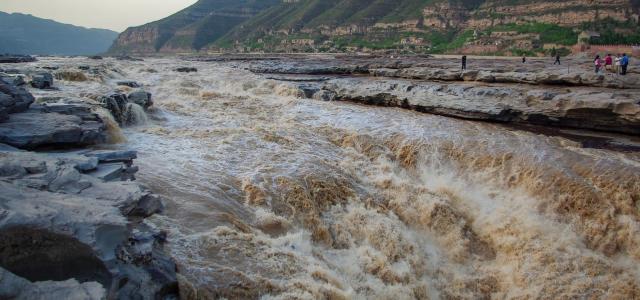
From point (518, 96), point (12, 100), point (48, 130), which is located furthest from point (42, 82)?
point (518, 96)

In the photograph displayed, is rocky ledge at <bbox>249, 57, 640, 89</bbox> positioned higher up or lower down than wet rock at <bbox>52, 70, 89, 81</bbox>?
lower down

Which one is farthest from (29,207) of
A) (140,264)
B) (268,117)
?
(268,117)

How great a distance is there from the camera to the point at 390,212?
9031mm

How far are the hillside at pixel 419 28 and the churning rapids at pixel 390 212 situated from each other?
39.9 meters

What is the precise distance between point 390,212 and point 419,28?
69161 millimetres

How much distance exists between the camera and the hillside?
5203 cm

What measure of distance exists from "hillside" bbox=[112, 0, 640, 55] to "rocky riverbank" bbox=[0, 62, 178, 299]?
4812cm

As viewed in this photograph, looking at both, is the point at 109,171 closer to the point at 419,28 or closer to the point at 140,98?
the point at 140,98

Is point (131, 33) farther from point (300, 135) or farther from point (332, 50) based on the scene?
point (300, 135)

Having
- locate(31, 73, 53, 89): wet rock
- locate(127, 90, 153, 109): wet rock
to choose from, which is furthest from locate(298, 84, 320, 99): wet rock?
locate(31, 73, 53, 89): wet rock

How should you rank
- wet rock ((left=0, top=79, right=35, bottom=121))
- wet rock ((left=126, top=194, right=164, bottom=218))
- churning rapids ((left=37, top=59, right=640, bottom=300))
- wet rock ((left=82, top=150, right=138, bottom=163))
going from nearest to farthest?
wet rock ((left=126, top=194, right=164, bottom=218)), churning rapids ((left=37, top=59, right=640, bottom=300)), wet rock ((left=82, top=150, right=138, bottom=163)), wet rock ((left=0, top=79, right=35, bottom=121))

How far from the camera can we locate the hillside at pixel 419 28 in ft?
171

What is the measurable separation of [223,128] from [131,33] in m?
135

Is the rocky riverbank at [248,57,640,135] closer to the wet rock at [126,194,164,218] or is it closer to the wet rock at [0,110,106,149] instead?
the wet rock at [0,110,106,149]
